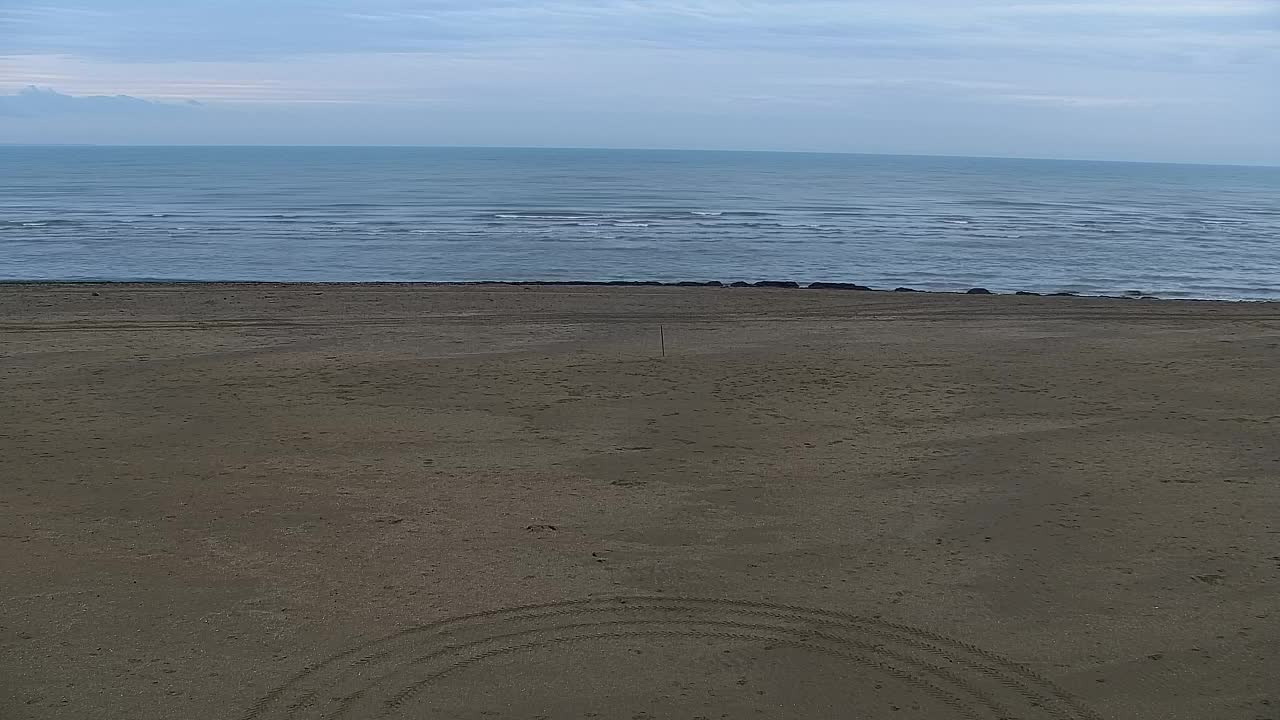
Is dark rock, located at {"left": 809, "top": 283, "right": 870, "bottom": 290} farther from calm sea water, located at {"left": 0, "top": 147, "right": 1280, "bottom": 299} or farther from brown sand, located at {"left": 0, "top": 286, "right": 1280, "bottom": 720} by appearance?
brown sand, located at {"left": 0, "top": 286, "right": 1280, "bottom": 720}

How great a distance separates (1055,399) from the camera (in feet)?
46.7

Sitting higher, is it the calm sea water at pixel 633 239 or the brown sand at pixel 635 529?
the calm sea water at pixel 633 239

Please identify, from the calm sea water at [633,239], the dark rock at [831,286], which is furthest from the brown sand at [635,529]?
the calm sea water at [633,239]

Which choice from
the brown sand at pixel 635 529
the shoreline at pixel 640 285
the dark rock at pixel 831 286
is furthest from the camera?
the dark rock at pixel 831 286

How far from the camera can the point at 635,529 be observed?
9297 mm

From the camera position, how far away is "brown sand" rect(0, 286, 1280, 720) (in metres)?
6.66

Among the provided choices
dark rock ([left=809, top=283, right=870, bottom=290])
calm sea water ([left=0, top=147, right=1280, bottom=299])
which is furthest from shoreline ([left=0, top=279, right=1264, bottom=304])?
calm sea water ([left=0, top=147, right=1280, bottom=299])

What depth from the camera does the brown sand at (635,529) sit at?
6660 millimetres

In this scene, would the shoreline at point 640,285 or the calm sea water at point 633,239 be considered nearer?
the shoreline at point 640,285

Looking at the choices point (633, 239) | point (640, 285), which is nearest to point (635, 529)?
point (640, 285)

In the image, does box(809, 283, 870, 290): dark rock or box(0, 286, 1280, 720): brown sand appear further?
box(809, 283, 870, 290): dark rock

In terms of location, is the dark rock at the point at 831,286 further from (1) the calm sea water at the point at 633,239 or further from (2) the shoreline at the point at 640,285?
(1) the calm sea water at the point at 633,239

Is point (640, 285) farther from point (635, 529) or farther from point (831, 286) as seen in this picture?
point (635, 529)

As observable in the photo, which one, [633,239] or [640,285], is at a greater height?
[633,239]
